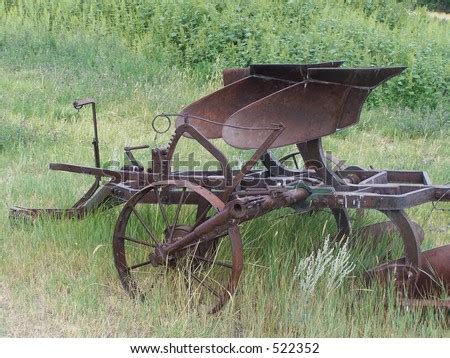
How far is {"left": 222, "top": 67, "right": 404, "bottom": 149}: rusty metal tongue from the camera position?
3518 millimetres

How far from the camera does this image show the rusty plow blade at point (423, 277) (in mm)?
3453

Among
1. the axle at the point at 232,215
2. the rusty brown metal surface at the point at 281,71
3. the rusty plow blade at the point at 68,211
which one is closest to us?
the axle at the point at 232,215

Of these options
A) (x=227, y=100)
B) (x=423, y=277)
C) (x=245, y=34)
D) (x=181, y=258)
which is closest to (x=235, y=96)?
(x=227, y=100)

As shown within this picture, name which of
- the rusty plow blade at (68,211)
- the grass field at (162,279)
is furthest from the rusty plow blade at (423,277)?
the rusty plow blade at (68,211)

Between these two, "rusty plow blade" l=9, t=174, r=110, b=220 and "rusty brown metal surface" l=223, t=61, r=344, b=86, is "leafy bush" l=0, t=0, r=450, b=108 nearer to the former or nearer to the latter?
"rusty brown metal surface" l=223, t=61, r=344, b=86

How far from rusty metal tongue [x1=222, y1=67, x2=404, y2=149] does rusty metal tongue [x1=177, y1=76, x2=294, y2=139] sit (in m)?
0.53

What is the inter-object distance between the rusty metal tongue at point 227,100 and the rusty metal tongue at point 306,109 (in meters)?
0.53

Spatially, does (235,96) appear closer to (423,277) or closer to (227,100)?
(227,100)

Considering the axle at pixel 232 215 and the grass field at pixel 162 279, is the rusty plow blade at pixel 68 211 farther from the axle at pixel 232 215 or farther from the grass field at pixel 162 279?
the axle at pixel 232 215

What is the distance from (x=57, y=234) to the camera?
423cm

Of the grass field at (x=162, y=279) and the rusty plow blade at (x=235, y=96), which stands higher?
the rusty plow blade at (x=235, y=96)

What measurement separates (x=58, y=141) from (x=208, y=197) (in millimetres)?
3528

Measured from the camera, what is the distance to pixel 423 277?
3645mm
